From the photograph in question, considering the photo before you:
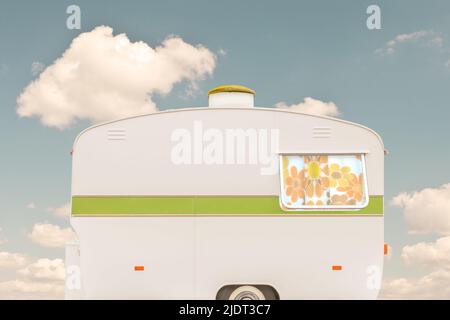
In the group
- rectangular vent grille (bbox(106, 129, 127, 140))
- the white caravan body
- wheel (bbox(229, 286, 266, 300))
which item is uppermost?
rectangular vent grille (bbox(106, 129, 127, 140))

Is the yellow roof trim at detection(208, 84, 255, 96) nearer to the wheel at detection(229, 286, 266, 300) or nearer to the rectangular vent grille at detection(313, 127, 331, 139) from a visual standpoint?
the rectangular vent grille at detection(313, 127, 331, 139)

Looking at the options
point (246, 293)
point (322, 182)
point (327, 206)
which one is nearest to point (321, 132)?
point (322, 182)

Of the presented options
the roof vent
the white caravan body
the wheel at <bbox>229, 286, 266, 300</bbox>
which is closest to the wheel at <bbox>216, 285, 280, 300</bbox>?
the wheel at <bbox>229, 286, 266, 300</bbox>

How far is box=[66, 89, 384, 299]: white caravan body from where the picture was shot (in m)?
7.52

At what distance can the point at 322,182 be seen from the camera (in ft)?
25.1

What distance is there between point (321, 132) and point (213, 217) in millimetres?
1999

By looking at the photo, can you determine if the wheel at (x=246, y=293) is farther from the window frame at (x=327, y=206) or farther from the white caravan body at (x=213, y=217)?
the window frame at (x=327, y=206)

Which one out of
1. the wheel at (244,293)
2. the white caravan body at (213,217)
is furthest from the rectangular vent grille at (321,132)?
the wheel at (244,293)

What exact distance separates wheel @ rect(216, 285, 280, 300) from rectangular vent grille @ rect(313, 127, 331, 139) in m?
2.29

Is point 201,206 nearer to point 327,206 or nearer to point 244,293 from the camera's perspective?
point 244,293

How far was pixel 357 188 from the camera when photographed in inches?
304

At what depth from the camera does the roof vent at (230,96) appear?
880 centimetres
